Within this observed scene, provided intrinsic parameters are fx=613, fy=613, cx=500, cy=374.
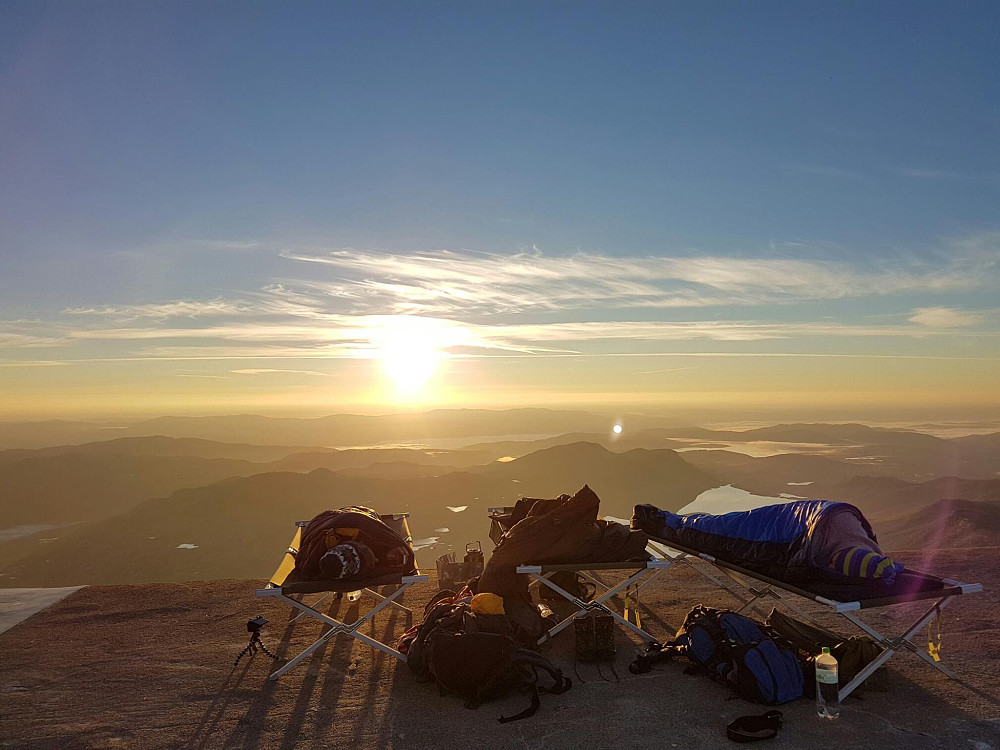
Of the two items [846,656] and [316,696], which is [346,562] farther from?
[846,656]

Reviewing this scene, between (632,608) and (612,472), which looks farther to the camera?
(612,472)

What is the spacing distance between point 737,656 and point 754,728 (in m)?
0.66

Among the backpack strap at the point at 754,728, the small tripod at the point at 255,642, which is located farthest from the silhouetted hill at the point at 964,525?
the small tripod at the point at 255,642

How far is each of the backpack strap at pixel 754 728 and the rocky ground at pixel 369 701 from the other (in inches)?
2.5

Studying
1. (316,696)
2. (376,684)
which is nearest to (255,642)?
(316,696)

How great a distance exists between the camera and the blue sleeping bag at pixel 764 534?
5000 millimetres

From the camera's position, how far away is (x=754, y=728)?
13.5ft

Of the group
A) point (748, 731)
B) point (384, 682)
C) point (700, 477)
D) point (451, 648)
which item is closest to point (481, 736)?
point (451, 648)

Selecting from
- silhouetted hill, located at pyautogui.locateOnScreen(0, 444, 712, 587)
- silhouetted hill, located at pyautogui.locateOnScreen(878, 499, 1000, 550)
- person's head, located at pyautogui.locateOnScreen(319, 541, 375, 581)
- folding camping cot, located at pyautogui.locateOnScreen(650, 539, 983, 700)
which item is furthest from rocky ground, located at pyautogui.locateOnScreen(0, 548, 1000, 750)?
silhouetted hill, located at pyautogui.locateOnScreen(0, 444, 712, 587)

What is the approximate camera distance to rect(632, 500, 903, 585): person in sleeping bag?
15.6 ft

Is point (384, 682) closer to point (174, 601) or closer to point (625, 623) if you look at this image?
point (625, 623)

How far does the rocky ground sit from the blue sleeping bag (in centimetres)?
97

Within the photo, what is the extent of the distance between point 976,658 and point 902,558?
3.20 meters

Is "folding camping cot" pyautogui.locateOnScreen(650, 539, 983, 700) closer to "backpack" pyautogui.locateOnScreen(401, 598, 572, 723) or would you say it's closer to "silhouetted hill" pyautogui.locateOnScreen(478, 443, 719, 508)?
"backpack" pyautogui.locateOnScreen(401, 598, 572, 723)
